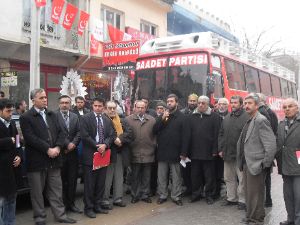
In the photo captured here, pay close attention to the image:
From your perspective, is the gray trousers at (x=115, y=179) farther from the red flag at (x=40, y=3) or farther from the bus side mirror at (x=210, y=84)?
the red flag at (x=40, y=3)

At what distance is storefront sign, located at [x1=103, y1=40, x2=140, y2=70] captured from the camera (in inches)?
534

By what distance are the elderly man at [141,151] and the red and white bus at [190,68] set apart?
8.56ft

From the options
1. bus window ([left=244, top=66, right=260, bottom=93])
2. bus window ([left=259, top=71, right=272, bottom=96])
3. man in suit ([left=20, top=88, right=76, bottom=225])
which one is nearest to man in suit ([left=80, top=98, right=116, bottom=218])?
man in suit ([left=20, top=88, right=76, bottom=225])

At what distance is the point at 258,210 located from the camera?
5969 millimetres

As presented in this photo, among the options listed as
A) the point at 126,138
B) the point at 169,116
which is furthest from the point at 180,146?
the point at 126,138

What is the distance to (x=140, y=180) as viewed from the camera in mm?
7598

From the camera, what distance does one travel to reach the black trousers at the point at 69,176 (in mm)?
6609

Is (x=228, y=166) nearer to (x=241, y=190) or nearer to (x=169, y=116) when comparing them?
(x=241, y=190)

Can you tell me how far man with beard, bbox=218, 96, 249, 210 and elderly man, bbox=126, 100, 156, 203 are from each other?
4.26ft

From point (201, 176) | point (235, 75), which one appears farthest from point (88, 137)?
point (235, 75)

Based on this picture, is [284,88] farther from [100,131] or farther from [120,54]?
[100,131]

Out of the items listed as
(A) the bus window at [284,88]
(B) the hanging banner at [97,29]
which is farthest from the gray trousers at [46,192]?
(A) the bus window at [284,88]

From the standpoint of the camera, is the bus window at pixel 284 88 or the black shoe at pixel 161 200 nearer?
the black shoe at pixel 161 200

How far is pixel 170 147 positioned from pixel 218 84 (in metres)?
3.40
